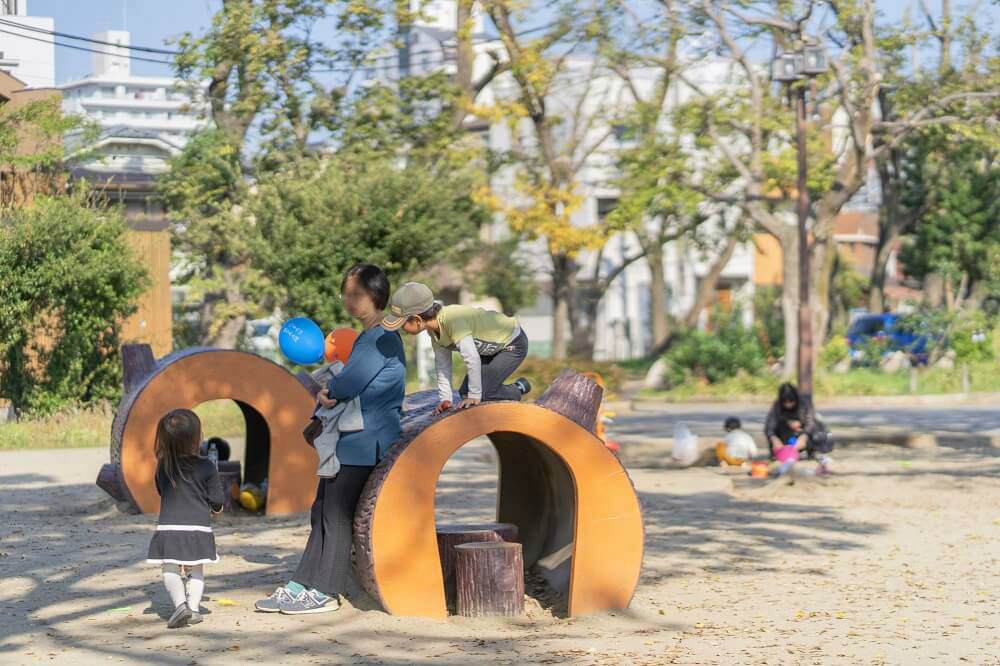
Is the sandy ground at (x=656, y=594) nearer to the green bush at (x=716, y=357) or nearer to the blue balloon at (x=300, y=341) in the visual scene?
the blue balloon at (x=300, y=341)

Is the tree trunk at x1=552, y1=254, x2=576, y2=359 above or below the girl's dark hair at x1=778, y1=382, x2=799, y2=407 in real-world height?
above

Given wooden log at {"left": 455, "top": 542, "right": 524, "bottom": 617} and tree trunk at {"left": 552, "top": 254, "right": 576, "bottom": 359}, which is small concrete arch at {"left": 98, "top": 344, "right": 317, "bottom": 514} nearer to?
wooden log at {"left": 455, "top": 542, "right": 524, "bottom": 617}

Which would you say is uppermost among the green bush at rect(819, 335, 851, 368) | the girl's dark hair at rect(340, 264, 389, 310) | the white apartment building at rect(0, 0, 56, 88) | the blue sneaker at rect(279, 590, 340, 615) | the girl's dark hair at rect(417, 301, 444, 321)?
the white apartment building at rect(0, 0, 56, 88)

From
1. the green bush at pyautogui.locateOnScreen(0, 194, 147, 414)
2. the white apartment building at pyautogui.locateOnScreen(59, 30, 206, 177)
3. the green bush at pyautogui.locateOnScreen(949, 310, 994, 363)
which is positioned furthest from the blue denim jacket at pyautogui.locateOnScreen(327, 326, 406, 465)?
the green bush at pyautogui.locateOnScreen(949, 310, 994, 363)

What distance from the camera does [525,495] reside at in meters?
9.25

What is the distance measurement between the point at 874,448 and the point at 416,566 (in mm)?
12492

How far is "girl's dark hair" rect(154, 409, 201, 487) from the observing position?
7289 mm

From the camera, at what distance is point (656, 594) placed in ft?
27.8

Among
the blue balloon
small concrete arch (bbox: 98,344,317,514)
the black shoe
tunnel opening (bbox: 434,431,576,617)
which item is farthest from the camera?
small concrete arch (bbox: 98,344,317,514)

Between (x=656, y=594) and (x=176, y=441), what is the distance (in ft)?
9.78

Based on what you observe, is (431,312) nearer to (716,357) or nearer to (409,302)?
(409,302)

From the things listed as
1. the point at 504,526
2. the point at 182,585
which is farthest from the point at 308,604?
the point at 504,526

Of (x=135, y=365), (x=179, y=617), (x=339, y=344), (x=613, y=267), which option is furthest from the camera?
(x=613, y=267)

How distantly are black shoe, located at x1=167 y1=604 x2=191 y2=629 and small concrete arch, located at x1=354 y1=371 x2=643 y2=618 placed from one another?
915 millimetres
